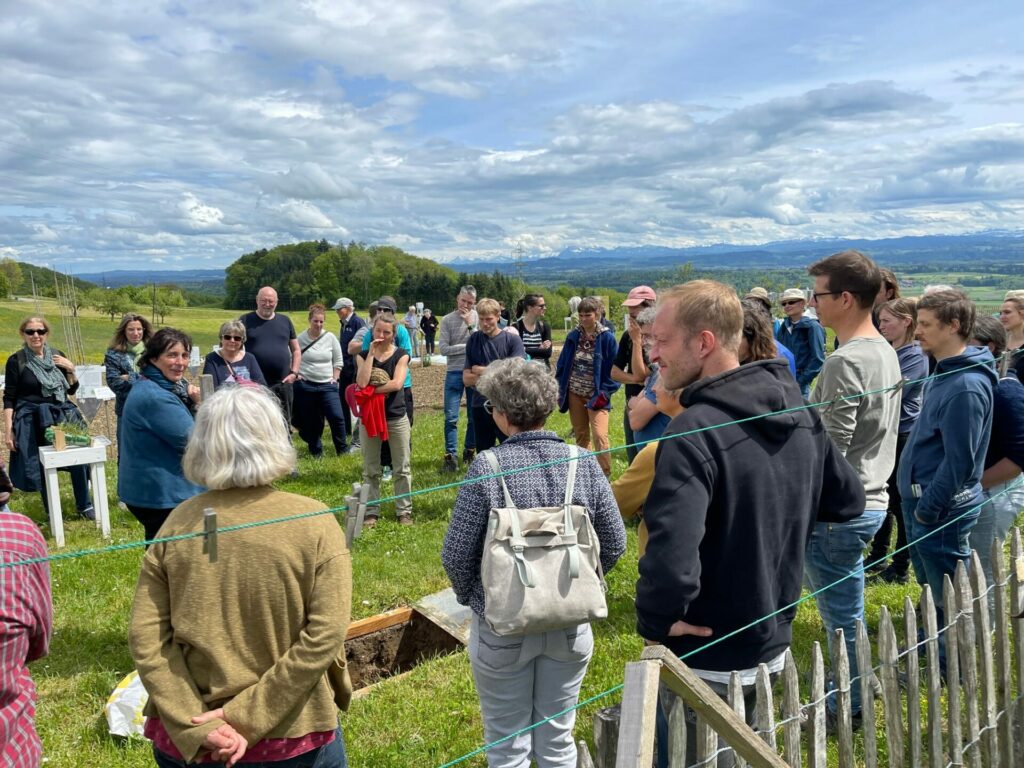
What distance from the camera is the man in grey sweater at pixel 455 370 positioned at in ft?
29.2

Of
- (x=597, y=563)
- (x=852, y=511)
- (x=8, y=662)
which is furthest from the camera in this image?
(x=597, y=563)

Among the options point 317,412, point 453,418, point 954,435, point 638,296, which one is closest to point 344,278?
point 317,412

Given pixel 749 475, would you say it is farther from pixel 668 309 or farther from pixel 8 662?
pixel 8 662

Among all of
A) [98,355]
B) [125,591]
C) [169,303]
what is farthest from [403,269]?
[125,591]

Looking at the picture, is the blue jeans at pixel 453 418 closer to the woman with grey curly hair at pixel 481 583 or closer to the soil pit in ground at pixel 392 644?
the soil pit in ground at pixel 392 644

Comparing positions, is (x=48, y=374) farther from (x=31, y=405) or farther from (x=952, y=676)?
(x=952, y=676)

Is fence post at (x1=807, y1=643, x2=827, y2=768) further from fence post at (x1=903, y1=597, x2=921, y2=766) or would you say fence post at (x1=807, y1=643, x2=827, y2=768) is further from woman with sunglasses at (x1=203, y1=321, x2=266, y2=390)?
woman with sunglasses at (x1=203, y1=321, x2=266, y2=390)

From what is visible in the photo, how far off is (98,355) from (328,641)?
2504cm

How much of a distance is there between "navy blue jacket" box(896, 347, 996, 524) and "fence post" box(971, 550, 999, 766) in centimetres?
49

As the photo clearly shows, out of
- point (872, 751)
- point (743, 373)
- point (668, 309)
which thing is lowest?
point (872, 751)

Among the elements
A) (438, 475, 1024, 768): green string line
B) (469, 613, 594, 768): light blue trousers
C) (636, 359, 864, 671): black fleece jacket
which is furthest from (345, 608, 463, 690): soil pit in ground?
(636, 359, 864, 671): black fleece jacket

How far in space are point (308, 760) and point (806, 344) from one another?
7.94 metres

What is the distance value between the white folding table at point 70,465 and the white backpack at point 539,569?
5.54 meters

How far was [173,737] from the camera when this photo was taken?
6.89 ft
